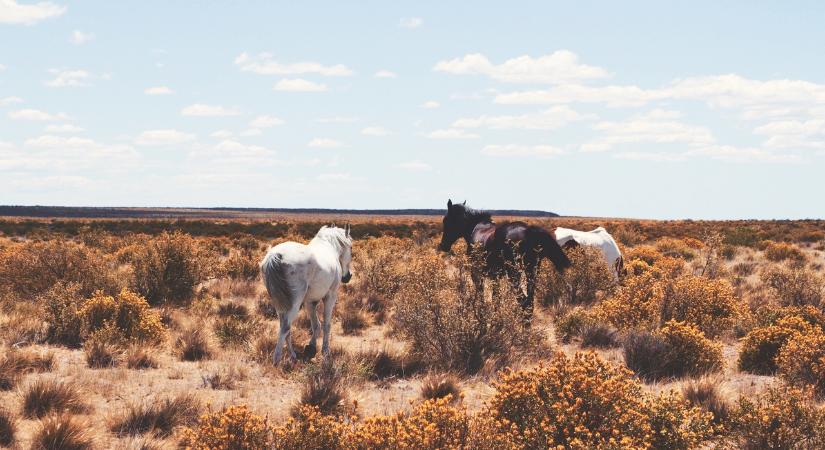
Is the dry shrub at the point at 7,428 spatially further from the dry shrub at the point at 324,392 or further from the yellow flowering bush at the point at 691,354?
the yellow flowering bush at the point at 691,354

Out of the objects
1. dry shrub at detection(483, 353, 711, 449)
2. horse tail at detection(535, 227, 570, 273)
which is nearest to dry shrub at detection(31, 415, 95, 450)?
dry shrub at detection(483, 353, 711, 449)

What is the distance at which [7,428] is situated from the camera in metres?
5.51

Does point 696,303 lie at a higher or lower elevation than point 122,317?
higher

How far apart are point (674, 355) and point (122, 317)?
26.5 feet

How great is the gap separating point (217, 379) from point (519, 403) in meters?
4.10

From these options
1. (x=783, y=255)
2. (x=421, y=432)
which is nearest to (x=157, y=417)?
(x=421, y=432)

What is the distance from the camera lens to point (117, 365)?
26.8ft

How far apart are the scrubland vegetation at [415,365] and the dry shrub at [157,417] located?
2cm

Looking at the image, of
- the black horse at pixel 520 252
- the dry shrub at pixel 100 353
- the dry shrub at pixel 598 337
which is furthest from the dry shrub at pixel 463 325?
the dry shrub at pixel 100 353

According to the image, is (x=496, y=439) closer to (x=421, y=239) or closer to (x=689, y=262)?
(x=689, y=262)

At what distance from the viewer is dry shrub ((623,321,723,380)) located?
26.2 feet

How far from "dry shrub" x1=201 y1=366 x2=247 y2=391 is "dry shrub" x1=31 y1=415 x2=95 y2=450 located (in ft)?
6.34

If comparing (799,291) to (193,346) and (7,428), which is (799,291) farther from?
(7,428)

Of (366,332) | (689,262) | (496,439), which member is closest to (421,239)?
(689,262)
